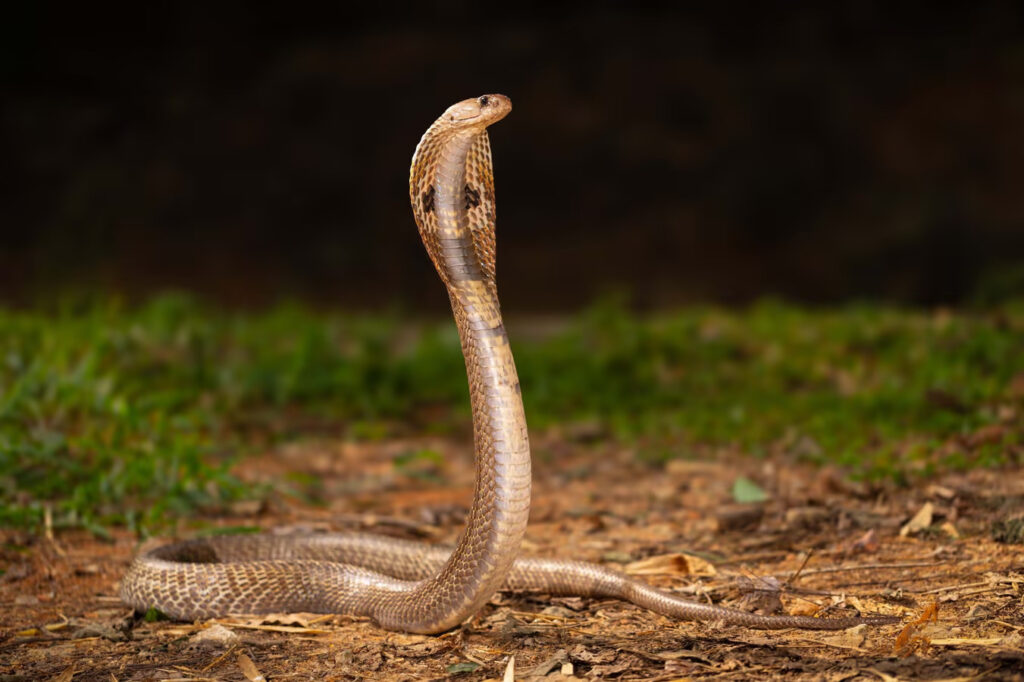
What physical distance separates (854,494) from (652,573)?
122 centimetres

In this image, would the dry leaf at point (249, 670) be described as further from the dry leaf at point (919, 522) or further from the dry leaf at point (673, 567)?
the dry leaf at point (919, 522)

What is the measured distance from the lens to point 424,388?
7500mm

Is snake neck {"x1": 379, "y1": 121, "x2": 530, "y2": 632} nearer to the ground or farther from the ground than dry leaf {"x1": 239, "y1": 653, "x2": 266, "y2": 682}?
farther from the ground

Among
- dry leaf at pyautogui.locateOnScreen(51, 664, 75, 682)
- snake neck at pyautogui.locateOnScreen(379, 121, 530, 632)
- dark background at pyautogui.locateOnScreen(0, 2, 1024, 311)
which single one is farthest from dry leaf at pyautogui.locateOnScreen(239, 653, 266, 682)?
dark background at pyautogui.locateOnScreen(0, 2, 1024, 311)

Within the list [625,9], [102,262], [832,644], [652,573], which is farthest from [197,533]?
[625,9]

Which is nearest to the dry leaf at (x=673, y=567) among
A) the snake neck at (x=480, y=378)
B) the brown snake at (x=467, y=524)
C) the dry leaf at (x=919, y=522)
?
the brown snake at (x=467, y=524)

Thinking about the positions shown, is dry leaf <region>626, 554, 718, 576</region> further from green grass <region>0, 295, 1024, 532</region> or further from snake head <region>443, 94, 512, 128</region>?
snake head <region>443, 94, 512, 128</region>

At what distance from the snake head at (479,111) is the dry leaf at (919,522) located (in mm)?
2218

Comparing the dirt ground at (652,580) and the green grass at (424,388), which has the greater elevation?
the green grass at (424,388)

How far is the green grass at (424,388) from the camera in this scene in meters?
4.82

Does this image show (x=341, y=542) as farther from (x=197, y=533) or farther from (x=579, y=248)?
(x=579, y=248)

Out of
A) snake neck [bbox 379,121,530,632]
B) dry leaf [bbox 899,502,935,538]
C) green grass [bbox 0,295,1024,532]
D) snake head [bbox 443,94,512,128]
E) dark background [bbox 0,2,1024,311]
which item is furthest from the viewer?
dark background [bbox 0,2,1024,311]

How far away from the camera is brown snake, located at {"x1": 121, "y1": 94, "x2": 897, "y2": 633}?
2834 millimetres

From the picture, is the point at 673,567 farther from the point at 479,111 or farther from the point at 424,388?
the point at 424,388
